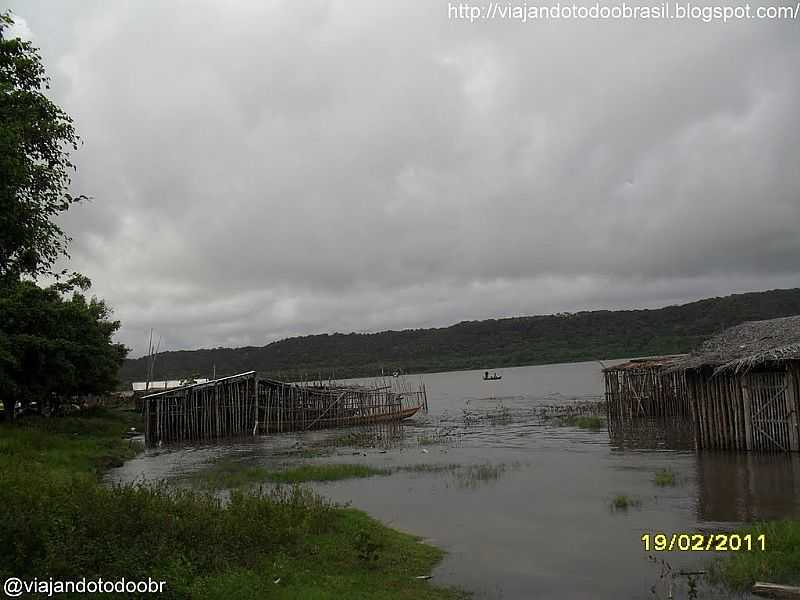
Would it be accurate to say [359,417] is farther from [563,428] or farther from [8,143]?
[8,143]

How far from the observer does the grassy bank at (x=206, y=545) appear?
24.2 ft

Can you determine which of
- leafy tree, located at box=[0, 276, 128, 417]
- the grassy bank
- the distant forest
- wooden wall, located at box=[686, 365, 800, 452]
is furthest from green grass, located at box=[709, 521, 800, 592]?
the distant forest

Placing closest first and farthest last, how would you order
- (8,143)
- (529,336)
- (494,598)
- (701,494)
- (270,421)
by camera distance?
(8,143)
(494,598)
(701,494)
(270,421)
(529,336)

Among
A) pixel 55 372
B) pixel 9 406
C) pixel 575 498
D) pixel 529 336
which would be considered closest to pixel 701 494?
pixel 575 498

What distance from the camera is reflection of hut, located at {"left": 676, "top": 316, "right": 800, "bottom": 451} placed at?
18.7 meters

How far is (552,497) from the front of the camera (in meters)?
16.1

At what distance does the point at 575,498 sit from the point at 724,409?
319 inches

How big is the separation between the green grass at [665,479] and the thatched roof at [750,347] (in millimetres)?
3670

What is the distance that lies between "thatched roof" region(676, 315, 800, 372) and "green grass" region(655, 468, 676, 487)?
3.67 m

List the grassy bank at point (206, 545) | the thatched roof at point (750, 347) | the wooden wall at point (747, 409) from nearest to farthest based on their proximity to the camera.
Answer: the grassy bank at point (206, 545), the thatched roof at point (750, 347), the wooden wall at point (747, 409)

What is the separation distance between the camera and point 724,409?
68.6 ft

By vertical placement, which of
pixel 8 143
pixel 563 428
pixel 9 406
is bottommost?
pixel 563 428

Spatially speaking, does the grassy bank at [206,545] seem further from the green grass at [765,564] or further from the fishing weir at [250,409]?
the fishing weir at [250,409]
